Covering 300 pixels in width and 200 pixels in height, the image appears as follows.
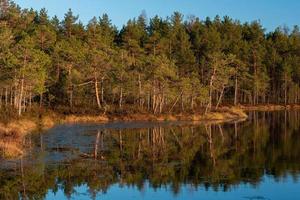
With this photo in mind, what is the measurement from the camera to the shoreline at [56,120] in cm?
3856

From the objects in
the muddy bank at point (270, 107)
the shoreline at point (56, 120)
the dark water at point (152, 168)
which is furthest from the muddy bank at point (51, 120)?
the muddy bank at point (270, 107)

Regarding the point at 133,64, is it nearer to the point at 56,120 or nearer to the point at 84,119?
the point at 84,119

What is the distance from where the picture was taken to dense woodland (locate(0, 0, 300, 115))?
7088 centimetres

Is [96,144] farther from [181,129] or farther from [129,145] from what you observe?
[181,129]

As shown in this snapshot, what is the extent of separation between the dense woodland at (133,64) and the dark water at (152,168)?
19326 millimetres

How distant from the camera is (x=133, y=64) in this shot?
302ft

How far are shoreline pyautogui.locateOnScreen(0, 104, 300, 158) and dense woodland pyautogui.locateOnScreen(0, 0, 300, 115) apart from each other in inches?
135

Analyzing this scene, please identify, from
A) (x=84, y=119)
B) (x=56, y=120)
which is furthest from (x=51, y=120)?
(x=84, y=119)

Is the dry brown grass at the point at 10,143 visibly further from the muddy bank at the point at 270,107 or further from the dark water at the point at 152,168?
the muddy bank at the point at 270,107

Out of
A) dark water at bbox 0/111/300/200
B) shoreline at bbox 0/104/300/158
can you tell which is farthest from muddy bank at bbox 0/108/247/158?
dark water at bbox 0/111/300/200

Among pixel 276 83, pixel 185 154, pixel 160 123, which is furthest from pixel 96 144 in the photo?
pixel 276 83

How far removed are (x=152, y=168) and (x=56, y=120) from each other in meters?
Result: 37.8

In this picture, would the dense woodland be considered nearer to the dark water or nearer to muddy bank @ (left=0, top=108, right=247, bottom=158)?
muddy bank @ (left=0, top=108, right=247, bottom=158)

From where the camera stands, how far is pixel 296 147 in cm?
4691
